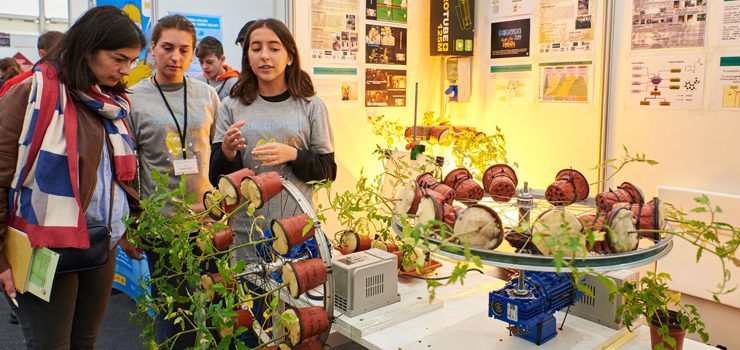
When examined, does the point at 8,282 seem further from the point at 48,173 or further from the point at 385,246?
the point at 385,246

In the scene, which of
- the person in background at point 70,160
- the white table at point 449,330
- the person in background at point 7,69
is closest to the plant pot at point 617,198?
the white table at point 449,330

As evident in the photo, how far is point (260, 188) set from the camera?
1.23 meters

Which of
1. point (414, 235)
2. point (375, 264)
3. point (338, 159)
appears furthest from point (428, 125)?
point (414, 235)

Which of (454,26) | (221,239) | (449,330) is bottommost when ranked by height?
(449,330)

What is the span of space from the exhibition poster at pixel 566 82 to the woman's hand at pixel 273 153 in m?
2.01

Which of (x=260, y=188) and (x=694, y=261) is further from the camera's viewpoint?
(x=694, y=261)

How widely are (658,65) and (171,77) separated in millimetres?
2311

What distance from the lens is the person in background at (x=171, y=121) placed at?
6.79 ft

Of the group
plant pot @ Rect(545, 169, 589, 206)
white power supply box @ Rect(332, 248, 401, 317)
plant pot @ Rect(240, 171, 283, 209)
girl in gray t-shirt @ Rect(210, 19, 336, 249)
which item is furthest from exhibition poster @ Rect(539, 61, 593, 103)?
plant pot @ Rect(240, 171, 283, 209)

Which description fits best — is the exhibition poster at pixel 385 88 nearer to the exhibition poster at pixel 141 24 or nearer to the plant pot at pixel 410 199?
the exhibition poster at pixel 141 24

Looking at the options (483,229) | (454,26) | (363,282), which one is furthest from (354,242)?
(454,26)

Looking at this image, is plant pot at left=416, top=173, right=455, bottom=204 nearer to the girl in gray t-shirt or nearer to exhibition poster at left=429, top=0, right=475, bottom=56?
the girl in gray t-shirt

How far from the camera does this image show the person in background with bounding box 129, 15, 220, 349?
81.5 inches

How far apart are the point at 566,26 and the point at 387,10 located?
1119mm
